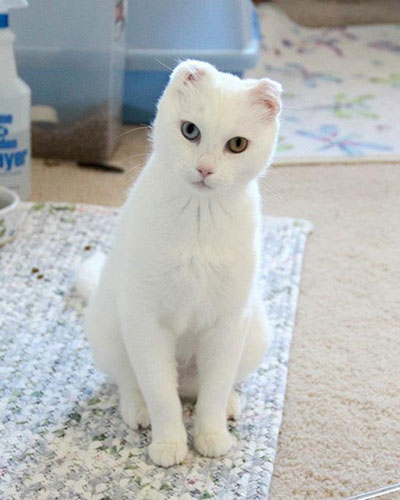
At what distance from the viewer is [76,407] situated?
1.21 metres

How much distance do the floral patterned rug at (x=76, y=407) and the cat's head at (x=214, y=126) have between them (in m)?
0.38

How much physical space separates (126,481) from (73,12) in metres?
1.22

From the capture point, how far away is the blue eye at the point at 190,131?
98 centimetres

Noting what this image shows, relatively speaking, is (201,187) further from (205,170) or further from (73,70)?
(73,70)

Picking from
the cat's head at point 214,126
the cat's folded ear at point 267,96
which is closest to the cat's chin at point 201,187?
the cat's head at point 214,126

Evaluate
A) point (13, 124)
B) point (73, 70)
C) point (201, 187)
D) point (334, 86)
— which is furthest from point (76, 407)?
point (334, 86)

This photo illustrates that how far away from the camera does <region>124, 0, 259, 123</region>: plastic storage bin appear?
206cm

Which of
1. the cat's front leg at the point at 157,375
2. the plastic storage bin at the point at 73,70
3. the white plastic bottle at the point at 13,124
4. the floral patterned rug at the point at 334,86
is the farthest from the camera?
the floral patterned rug at the point at 334,86

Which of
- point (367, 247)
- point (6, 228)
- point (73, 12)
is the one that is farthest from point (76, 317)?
point (73, 12)

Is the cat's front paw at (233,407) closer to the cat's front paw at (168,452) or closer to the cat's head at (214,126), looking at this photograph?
the cat's front paw at (168,452)

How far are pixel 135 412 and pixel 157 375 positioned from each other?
0.12 metres

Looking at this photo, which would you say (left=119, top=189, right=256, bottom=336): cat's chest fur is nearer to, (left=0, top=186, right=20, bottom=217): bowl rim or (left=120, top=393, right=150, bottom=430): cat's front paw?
(left=120, top=393, right=150, bottom=430): cat's front paw

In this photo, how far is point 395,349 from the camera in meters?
1.42

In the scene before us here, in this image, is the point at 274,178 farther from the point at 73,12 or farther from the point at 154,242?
the point at 154,242
